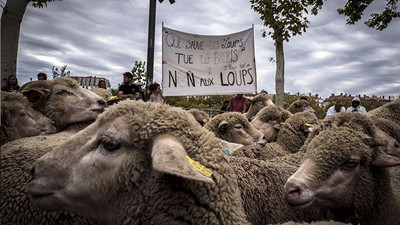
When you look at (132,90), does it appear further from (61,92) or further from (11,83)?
(61,92)

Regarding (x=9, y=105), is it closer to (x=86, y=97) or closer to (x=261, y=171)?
(x=86, y=97)

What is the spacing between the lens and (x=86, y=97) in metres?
3.86

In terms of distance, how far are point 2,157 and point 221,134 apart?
129 inches

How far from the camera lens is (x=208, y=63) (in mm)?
7629

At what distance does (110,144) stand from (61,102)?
2.46 meters

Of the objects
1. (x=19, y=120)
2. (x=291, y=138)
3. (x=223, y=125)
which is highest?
(x=19, y=120)

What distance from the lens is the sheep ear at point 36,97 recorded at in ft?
11.8

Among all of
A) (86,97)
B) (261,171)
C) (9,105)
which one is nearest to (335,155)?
(261,171)

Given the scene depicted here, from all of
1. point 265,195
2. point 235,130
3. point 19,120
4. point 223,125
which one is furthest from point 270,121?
point 19,120

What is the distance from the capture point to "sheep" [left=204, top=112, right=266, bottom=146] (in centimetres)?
473

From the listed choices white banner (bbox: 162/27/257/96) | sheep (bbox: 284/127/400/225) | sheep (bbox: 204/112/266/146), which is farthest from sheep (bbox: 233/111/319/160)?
white banner (bbox: 162/27/257/96)

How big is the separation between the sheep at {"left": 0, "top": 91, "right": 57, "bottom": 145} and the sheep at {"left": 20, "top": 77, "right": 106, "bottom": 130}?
286 mm

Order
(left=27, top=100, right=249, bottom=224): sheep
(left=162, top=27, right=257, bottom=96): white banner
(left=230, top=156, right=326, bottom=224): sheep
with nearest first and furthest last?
1. (left=27, top=100, right=249, bottom=224): sheep
2. (left=230, top=156, right=326, bottom=224): sheep
3. (left=162, top=27, right=257, bottom=96): white banner

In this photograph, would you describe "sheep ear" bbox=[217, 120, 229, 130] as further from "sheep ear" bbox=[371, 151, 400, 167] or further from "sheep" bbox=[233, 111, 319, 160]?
"sheep ear" bbox=[371, 151, 400, 167]
